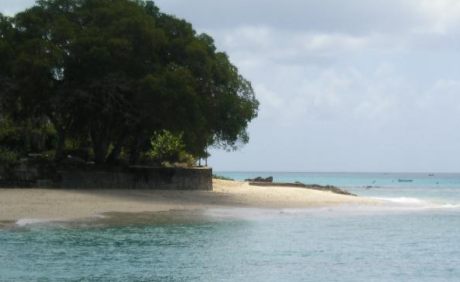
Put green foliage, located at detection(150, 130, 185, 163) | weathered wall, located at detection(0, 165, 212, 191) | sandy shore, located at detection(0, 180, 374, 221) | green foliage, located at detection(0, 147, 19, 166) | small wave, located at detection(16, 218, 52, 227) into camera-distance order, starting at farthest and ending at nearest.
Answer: green foliage, located at detection(150, 130, 185, 163), weathered wall, located at detection(0, 165, 212, 191), green foliage, located at detection(0, 147, 19, 166), sandy shore, located at detection(0, 180, 374, 221), small wave, located at detection(16, 218, 52, 227)

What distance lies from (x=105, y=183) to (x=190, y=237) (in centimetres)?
1522

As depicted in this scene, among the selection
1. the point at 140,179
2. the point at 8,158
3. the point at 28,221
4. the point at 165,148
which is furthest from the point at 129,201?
the point at 165,148

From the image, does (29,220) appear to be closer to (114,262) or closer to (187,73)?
(114,262)

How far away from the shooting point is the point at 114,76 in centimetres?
3897

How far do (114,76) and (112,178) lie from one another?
5.07 m

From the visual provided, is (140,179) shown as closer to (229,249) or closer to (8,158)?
(8,158)

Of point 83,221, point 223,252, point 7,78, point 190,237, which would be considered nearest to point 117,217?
point 83,221

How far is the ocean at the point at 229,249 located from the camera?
739 inches

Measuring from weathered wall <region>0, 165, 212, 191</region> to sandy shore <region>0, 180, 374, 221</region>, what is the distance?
124 centimetres

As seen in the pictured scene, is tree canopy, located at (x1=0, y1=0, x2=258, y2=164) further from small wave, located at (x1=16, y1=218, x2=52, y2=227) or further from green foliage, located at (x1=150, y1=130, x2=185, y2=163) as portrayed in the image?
small wave, located at (x1=16, y1=218, x2=52, y2=227)

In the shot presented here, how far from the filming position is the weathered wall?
125ft

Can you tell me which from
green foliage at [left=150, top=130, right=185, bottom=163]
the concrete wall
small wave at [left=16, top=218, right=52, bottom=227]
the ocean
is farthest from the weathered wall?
small wave at [left=16, top=218, right=52, bottom=227]

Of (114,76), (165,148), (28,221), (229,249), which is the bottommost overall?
(229,249)

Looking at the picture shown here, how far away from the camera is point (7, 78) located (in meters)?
39.1
